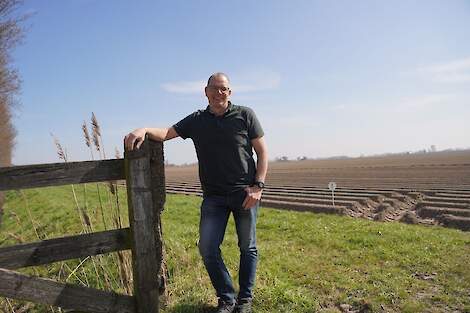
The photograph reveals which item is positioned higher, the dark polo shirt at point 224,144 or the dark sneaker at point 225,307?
the dark polo shirt at point 224,144

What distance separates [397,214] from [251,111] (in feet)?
34.0

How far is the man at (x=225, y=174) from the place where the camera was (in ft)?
12.0

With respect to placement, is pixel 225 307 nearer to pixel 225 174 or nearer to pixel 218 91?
pixel 225 174

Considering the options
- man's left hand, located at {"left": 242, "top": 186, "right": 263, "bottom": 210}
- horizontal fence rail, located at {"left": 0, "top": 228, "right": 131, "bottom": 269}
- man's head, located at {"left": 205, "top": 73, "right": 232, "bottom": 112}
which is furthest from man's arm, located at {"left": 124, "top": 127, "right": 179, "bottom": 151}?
man's left hand, located at {"left": 242, "top": 186, "right": 263, "bottom": 210}

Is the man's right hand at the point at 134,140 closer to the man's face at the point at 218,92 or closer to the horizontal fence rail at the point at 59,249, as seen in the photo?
the horizontal fence rail at the point at 59,249

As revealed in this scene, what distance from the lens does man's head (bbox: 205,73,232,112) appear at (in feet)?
11.9

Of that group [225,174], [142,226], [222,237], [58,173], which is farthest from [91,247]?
[225,174]

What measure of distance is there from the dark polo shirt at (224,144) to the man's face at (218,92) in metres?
0.11

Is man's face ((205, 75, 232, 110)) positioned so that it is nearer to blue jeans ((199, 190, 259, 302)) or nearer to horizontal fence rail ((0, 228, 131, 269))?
blue jeans ((199, 190, 259, 302))

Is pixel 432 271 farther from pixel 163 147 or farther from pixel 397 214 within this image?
pixel 397 214

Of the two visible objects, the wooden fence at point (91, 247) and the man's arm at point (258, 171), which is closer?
the wooden fence at point (91, 247)

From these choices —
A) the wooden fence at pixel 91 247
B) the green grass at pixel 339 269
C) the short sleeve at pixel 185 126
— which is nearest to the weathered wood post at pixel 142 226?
the wooden fence at pixel 91 247

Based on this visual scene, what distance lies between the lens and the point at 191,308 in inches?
159

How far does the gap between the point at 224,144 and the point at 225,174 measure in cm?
26
